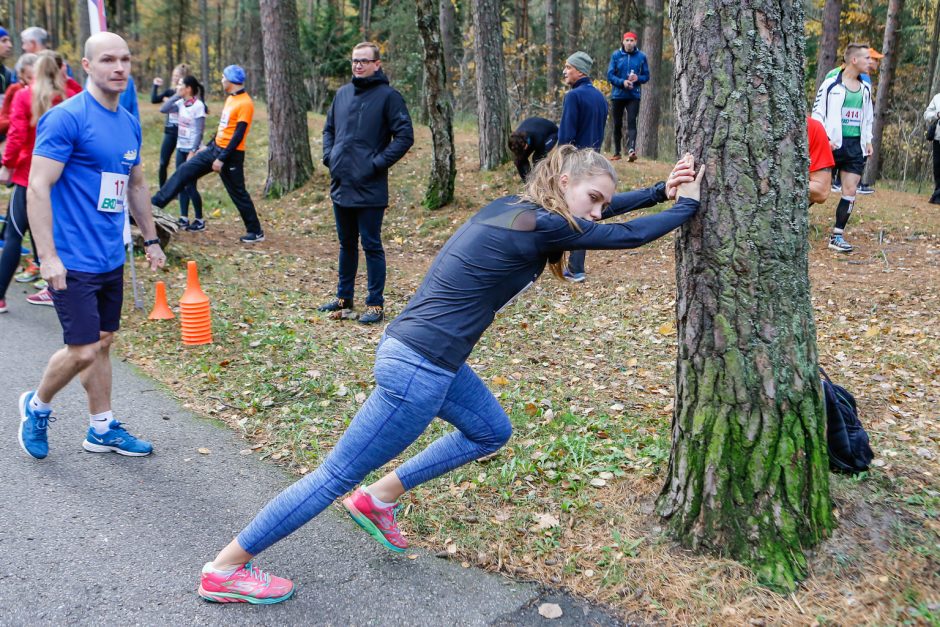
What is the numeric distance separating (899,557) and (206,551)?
3094mm

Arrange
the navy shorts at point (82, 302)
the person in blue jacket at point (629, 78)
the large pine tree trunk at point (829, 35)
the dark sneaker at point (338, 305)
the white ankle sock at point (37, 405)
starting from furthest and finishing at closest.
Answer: the large pine tree trunk at point (829, 35) < the person in blue jacket at point (629, 78) < the dark sneaker at point (338, 305) < the white ankle sock at point (37, 405) < the navy shorts at point (82, 302)

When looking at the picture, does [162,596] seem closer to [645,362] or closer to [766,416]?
[766,416]

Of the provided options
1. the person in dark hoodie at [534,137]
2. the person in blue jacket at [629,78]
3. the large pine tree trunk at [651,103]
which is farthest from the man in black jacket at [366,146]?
the large pine tree trunk at [651,103]

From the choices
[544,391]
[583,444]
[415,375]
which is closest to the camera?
[415,375]

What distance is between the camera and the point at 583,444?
14.3 feet

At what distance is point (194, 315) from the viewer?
6.37m

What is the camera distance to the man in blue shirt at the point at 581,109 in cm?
789

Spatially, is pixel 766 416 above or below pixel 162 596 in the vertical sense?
above

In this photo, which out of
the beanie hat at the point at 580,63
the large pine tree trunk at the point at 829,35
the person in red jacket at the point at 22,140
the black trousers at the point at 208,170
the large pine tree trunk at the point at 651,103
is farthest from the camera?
the large pine tree trunk at the point at 651,103

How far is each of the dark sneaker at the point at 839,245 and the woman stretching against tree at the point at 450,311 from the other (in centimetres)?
703

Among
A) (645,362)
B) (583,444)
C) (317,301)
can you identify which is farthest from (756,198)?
(317,301)

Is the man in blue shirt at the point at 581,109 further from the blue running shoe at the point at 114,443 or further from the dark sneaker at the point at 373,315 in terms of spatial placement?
the blue running shoe at the point at 114,443

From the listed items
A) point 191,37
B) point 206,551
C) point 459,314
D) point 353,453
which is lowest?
point 206,551

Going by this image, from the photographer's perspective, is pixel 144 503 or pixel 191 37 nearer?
pixel 144 503
